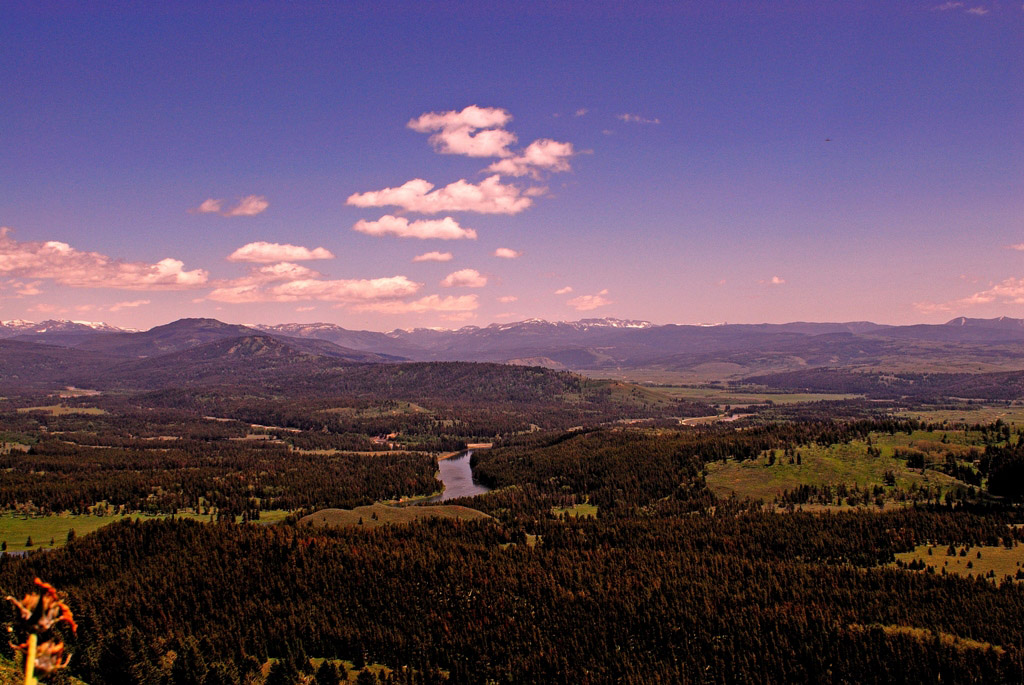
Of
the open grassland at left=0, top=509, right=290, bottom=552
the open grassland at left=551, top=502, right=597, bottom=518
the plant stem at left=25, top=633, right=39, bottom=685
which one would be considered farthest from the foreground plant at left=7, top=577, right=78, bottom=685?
the open grassland at left=0, top=509, right=290, bottom=552

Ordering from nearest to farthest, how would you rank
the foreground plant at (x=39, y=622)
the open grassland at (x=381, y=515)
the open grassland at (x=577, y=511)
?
the foreground plant at (x=39, y=622) < the open grassland at (x=381, y=515) < the open grassland at (x=577, y=511)

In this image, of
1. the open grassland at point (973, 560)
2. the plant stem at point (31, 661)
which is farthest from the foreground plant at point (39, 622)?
the open grassland at point (973, 560)

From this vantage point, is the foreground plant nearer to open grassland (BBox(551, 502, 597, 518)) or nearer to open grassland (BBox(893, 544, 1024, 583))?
open grassland (BBox(893, 544, 1024, 583))

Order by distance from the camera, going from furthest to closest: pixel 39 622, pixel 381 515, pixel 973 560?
pixel 381 515, pixel 973 560, pixel 39 622

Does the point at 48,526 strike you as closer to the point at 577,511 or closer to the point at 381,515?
the point at 381,515

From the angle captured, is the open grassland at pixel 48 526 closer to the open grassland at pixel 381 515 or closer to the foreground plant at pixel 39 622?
the open grassland at pixel 381 515

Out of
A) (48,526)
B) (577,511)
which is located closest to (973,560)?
(577,511)
